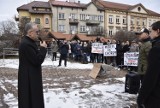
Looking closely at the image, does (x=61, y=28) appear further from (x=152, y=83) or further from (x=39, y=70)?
(x=152, y=83)

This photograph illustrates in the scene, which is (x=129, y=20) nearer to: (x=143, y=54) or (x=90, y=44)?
(x=90, y=44)

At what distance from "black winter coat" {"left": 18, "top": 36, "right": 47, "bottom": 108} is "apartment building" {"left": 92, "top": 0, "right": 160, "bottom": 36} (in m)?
81.1

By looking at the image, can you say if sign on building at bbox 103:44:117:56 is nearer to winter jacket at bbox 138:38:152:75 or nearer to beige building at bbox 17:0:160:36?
winter jacket at bbox 138:38:152:75

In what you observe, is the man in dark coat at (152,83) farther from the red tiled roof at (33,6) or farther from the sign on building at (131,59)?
the red tiled roof at (33,6)

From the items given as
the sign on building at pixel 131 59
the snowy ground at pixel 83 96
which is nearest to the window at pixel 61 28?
the sign on building at pixel 131 59

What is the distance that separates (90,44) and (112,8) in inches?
2533

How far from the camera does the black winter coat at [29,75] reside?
5.62m

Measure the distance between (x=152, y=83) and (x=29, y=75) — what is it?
2.35 meters

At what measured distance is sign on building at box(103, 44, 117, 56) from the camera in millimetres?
21578

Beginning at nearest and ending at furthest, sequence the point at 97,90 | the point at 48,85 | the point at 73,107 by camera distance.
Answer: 1. the point at 73,107
2. the point at 97,90
3. the point at 48,85

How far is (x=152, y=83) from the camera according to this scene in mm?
4195

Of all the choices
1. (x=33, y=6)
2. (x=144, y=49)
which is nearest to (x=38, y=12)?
(x=33, y=6)

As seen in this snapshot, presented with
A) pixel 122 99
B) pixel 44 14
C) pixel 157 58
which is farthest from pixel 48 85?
pixel 44 14

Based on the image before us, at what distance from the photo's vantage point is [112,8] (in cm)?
8750
